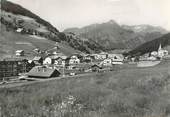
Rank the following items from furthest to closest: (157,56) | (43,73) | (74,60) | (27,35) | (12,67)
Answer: (27,35), (74,60), (157,56), (12,67), (43,73)

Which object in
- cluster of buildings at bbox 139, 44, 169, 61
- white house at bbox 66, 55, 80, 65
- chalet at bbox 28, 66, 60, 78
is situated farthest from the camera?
white house at bbox 66, 55, 80, 65

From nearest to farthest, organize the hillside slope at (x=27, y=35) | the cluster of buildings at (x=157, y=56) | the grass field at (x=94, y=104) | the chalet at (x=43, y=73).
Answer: the grass field at (x=94, y=104)
the chalet at (x=43, y=73)
the cluster of buildings at (x=157, y=56)
the hillside slope at (x=27, y=35)

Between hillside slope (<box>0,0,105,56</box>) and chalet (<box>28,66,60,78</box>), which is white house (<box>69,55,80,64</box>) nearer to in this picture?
hillside slope (<box>0,0,105,56</box>)

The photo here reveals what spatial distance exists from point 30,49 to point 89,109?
9637 centimetres

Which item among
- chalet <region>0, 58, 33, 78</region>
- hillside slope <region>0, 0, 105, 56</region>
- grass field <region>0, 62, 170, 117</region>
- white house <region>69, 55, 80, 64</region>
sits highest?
hillside slope <region>0, 0, 105, 56</region>

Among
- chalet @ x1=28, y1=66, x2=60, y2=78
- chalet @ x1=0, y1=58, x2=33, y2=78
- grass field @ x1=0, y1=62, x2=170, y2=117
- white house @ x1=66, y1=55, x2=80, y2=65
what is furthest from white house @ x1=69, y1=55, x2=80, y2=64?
grass field @ x1=0, y1=62, x2=170, y2=117

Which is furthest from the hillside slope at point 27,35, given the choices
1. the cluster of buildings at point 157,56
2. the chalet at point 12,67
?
the cluster of buildings at point 157,56

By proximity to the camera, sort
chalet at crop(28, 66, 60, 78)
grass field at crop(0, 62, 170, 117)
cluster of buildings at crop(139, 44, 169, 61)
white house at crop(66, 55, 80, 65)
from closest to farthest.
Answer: grass field at crop(0, 62, 170, 117) → chalet at crop(28, 66, 60, 78) → cluster of buildings at crop(139, 44, 169, 61) → white house at crop(66, 55, 80, 65)

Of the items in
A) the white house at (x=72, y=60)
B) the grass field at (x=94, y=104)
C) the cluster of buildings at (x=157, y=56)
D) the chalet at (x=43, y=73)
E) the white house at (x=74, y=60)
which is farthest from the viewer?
the white house at (x=72, y=60)

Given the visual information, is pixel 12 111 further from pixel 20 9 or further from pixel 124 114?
pixel 20 9

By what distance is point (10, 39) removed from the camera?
354ft

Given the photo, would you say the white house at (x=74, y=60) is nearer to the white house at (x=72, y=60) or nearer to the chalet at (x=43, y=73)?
the white house at (x=72, y=60)

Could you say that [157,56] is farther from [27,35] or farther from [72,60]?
[27,35]

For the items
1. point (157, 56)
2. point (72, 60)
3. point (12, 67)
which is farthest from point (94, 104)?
point (72, 60)
